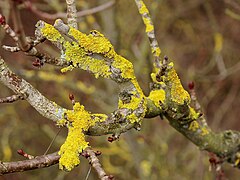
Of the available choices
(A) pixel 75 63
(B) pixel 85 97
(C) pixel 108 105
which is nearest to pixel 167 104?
(A) pixel 75 63

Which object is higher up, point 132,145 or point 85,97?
point 85,97

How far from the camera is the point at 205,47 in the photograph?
5711 millimetres

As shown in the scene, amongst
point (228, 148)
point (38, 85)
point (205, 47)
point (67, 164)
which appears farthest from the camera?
point (205, 47)

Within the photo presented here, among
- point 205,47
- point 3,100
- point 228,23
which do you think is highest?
point 228,23

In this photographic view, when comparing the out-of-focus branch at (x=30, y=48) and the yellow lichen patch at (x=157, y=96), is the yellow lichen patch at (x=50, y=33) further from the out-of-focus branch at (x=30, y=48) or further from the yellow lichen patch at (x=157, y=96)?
→ the yellow lichen patch at (x=157, y=96)

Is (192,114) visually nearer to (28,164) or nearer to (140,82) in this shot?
(28,164)

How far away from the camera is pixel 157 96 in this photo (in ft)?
5.08

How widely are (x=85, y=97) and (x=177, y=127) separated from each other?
3.18 m

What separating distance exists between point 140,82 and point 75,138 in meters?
2.90

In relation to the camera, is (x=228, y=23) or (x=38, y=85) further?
(x=228, y=23)

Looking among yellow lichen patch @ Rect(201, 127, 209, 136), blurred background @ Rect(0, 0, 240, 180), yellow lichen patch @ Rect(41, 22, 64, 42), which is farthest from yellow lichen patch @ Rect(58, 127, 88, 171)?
blurred background @ Rect(0, 0, 240, 180)

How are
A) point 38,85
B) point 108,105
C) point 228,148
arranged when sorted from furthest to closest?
point 38,85
point 108,105
point 228,148

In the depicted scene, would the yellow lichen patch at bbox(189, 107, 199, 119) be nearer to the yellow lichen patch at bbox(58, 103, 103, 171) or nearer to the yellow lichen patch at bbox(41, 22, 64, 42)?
the yellow lichen patch at bbox(58, 103, 103, 171)

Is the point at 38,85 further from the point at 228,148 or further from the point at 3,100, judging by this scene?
the point at 3,100
